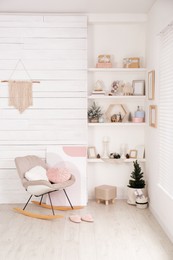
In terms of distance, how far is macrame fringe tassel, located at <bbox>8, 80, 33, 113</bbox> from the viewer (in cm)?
515

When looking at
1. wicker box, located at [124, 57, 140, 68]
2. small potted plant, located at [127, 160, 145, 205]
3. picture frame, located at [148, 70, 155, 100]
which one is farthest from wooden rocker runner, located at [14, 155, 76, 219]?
wicker box, located at [124, 57, 140, 68]

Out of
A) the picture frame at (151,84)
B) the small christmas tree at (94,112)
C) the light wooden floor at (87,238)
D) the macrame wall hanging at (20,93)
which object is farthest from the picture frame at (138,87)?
the light wooden floor at (87,238)

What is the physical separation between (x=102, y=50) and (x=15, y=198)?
8.00 ft

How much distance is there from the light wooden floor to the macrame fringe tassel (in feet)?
4.81

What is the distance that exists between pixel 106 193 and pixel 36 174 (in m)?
1.01

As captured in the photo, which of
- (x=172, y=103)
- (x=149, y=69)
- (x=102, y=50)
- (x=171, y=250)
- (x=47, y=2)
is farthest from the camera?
(x=102, y=50)

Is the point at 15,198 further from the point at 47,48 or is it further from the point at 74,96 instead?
the point at 47,48

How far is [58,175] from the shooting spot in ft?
15.7

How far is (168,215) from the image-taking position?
3.93 m

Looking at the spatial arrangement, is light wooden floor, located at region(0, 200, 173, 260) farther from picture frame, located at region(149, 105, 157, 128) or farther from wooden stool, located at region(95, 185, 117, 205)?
picture frame, located at region(149, 105, 157, 128)

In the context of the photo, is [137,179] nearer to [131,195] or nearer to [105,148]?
[131,195]

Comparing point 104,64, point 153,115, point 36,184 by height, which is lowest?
point 36,184

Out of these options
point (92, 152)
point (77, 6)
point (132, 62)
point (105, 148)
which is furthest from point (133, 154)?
point (77, 6)

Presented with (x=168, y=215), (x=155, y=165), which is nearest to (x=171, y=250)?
(x=168, y=215)
